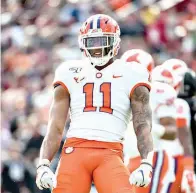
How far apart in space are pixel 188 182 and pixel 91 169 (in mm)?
2705

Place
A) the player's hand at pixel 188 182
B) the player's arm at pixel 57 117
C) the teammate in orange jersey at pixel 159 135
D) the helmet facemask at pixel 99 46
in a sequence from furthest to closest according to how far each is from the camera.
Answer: the player's hand at pixel 188 182, the teammate in orange jersey at pixel 159 135, the helmet facemask at pixel 99 46, the player's arm at pixel 57 117

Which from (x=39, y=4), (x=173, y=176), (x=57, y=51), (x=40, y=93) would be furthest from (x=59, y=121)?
(x=39, y=4)

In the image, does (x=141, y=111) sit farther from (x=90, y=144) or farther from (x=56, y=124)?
(x=56, y=124)

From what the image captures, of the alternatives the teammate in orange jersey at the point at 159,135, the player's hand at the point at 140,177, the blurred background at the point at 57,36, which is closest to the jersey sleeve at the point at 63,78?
the player's hand at the point at 140,177

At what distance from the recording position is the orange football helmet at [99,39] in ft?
21.8

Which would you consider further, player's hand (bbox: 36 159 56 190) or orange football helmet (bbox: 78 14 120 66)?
orange football helmet (bbox: 78 14 120 66)

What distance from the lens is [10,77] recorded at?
1630 centimetres

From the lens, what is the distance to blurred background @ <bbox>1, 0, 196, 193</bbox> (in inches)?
603

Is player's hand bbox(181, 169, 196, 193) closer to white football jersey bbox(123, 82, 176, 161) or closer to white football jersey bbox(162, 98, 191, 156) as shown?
white football jersey bbox(162, 98, 191, 156)

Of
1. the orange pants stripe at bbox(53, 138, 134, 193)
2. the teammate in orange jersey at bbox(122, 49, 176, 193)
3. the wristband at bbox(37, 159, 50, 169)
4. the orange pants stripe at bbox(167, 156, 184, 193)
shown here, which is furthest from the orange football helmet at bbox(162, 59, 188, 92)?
the wristband at bbox(37, 159, 50, 169)

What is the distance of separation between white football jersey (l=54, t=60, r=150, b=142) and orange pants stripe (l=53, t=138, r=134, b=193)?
0.07 m

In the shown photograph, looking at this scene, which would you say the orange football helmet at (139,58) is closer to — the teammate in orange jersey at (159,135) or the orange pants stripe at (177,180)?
the teammate in orange jersey at (159,135)

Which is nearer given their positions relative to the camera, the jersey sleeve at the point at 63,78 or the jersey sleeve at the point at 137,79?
the jersey sleeve at the point at 137,79

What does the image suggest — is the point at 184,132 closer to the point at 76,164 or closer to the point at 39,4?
the point at 76,164
